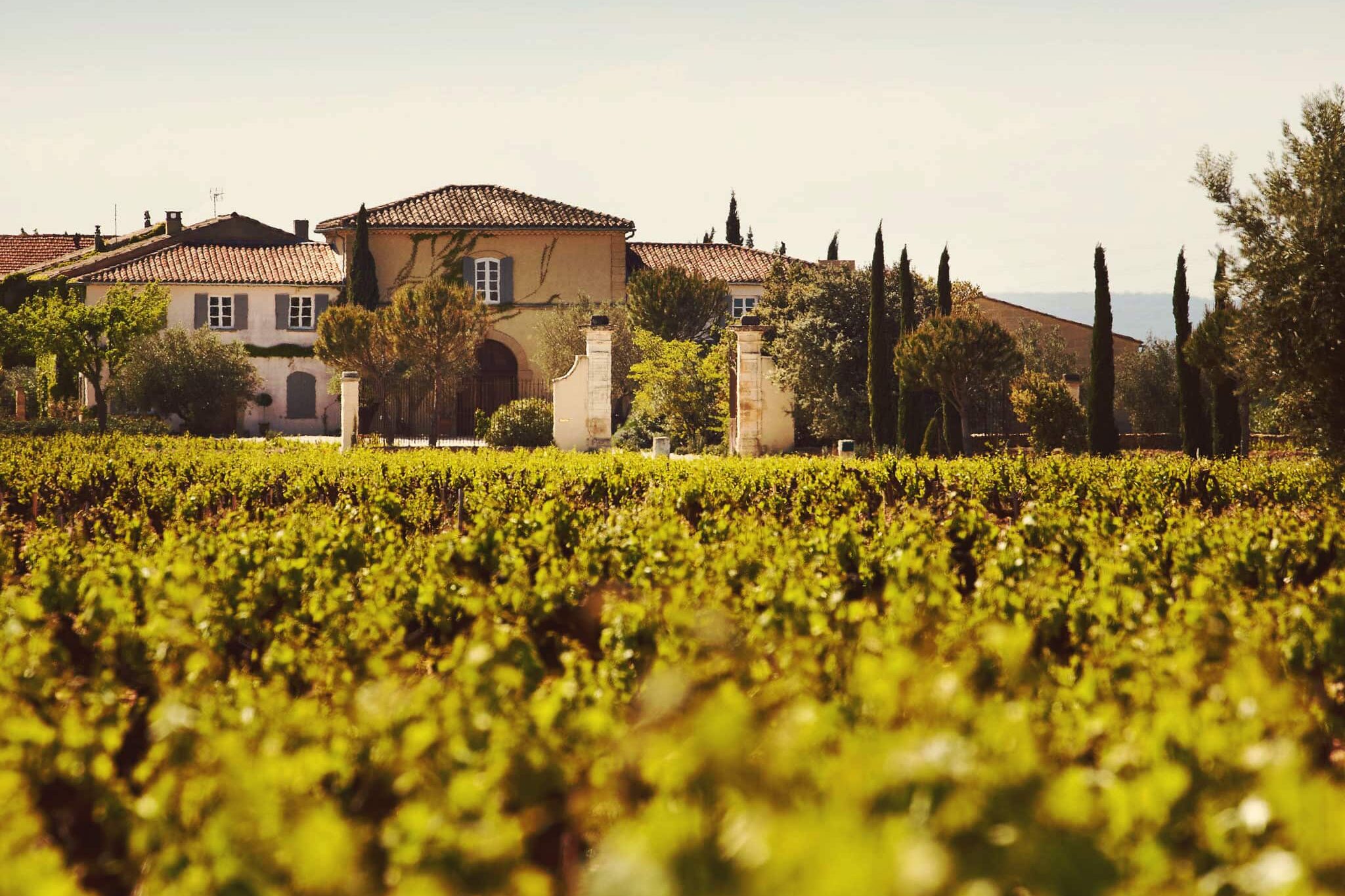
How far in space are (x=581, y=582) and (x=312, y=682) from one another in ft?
5.93

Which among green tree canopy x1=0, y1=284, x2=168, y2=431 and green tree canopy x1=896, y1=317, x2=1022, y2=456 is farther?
green tree canopy x1=0, y1=284, x2=168, y2=431

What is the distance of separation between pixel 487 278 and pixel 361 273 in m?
3.71

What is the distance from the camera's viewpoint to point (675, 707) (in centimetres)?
263

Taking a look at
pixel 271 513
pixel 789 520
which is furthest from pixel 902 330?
pixel 271 513

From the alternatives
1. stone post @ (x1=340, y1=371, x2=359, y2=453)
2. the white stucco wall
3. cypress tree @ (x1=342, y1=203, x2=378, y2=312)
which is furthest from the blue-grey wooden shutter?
stone post @ (x1=340, y1=371, x2=359, y2=453)

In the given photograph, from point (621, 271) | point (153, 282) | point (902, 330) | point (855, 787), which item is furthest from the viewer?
point (621, 271)

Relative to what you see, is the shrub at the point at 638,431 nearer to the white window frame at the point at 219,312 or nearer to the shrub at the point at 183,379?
the shrub at the point at 183,379

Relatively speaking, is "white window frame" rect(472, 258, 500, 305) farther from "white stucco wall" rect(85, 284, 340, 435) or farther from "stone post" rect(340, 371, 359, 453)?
"stone post" rect(340, 371, 359, 453)

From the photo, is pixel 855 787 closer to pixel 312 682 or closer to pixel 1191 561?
pixel 312 682

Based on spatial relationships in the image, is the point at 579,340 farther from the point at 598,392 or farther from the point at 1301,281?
the point at 1301,281

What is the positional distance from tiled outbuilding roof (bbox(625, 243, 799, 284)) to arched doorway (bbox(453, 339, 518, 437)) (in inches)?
203

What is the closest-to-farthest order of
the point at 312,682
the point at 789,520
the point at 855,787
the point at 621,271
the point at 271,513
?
the point at 855,787
the point at 312,682
the point at 271,513
the point at 789,520
the point at 621,271

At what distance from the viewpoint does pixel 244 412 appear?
35688 mm

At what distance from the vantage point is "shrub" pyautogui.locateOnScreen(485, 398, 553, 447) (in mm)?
27375
